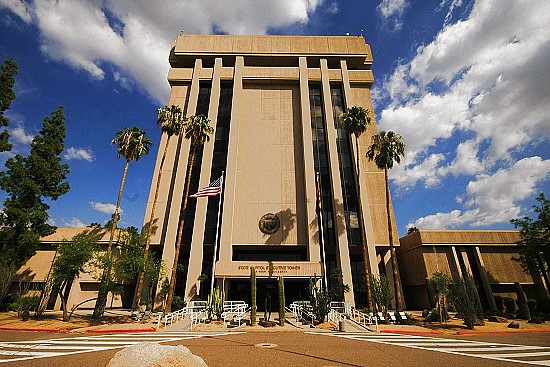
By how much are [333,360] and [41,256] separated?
39.9 m

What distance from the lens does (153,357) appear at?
16.0 ft

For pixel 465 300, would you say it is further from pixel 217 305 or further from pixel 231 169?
pixel 231 169

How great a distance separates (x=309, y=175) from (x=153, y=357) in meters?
32.2

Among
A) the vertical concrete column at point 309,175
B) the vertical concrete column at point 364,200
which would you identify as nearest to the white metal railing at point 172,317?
the vertical concrete column at point 309,175

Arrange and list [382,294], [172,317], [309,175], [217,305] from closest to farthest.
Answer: [172,317]
[217,305]
[382,294]
[309,175]

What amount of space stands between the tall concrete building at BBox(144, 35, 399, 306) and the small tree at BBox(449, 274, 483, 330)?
10.1 meters

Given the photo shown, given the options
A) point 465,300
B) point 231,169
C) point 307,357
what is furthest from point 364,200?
point 307,357

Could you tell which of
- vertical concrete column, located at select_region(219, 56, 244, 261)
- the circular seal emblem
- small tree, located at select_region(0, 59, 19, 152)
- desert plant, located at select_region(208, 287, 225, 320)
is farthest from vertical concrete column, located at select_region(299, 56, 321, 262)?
small tree, located at select_region(0, 59, 19, 152)

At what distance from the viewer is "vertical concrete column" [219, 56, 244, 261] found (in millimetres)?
32978

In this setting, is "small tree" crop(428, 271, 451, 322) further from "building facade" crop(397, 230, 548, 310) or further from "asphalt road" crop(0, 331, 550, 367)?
"asphalt road" crop(0, 331, 550, 367)

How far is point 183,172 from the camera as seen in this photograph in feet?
121

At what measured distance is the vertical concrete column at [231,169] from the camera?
108 ft

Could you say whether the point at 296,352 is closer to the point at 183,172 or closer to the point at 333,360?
the point at 333,360

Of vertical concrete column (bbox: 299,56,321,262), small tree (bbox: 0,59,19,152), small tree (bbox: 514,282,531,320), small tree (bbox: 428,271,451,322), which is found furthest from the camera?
vertical concrete column (bbox: 299,56,321,262)
